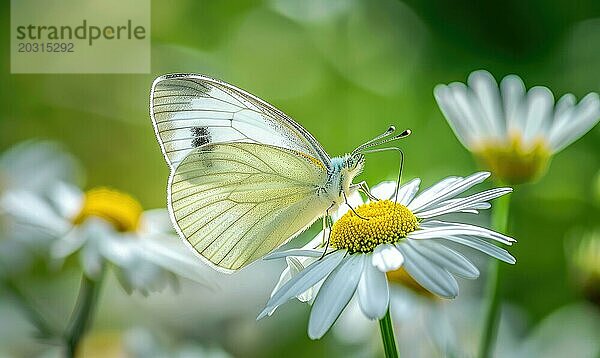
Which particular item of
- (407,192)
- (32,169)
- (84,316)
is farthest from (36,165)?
(407,192)

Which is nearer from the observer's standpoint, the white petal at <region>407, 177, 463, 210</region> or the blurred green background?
the white petal at <region>407, 177, 463, 210</region>

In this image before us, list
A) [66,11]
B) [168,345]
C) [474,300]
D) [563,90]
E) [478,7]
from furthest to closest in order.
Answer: [478,7] → [563,90] → [66,11] → [474,300] → [168,345]

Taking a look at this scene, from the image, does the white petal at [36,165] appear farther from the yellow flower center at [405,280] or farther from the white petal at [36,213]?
the yellow flower center at [405,280]

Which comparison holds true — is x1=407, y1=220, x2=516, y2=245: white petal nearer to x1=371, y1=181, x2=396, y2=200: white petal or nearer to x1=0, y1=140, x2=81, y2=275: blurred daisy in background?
x1=371, y1=181, x2=396, y2=200: white petal

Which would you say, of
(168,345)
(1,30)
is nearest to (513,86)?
(168,345)

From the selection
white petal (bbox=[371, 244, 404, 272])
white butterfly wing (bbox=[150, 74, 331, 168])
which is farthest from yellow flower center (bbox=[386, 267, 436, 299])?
white petal (bbox=[371, 244, 404, 272])

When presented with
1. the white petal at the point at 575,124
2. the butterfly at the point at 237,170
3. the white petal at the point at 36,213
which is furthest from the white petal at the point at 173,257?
the white petal at the point at 575,124

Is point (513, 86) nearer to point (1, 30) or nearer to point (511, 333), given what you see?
point (511, 333)
